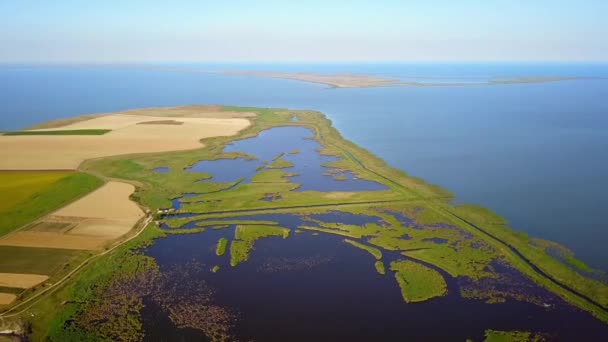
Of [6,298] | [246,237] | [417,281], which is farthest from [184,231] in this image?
[417,281]

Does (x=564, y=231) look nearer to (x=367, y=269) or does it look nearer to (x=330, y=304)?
(x=367, y=269)

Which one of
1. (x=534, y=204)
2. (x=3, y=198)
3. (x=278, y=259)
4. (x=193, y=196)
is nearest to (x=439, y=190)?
(x=534, y=204)

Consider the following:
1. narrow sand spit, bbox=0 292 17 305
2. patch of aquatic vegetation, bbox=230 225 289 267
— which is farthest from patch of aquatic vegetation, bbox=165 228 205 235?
narrow sand spit, bbox=0 292 17 305

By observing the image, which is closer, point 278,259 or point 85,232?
point 278,259

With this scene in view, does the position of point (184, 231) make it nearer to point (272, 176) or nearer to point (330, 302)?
point (330, 302)

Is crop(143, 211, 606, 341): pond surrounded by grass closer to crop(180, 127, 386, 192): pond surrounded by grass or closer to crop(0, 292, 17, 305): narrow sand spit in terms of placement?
crop(0, 292, 17, 305): narrow sand spit

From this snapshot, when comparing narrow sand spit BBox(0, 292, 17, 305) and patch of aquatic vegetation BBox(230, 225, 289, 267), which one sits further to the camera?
patch of aquatic vegetation BBox(230, 225, 289, 267)

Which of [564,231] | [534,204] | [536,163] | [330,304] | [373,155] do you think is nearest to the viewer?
[330,304]
